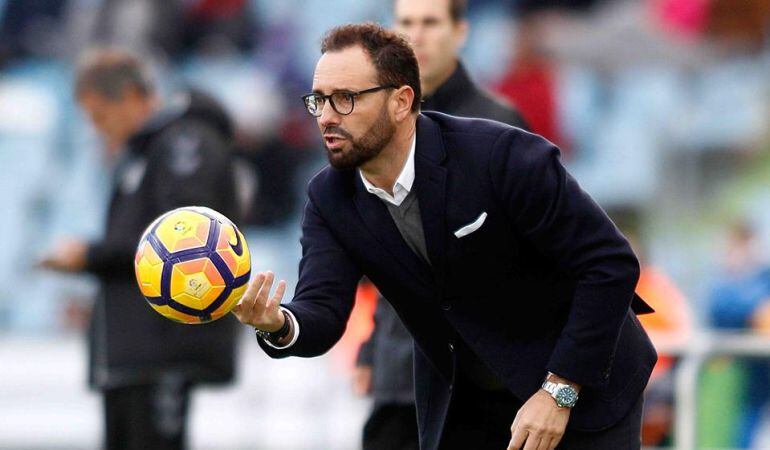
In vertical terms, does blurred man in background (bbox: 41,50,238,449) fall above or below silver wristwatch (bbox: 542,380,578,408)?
below

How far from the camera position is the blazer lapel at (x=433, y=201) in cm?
475

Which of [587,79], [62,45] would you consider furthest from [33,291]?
[587,79]

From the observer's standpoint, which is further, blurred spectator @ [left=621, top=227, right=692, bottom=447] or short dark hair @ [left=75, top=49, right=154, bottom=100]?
blurred spectator @ [left=621, top=227, right=692, bottom=447]

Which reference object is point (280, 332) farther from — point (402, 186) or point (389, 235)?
point (402, 186)

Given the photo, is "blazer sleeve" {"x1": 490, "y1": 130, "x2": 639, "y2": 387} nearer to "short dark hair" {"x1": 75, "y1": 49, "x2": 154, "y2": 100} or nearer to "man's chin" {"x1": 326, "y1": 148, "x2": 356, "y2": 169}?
"man's chin" {"x1": 326, "y1": 148, "x2": 356, "y2": 169}

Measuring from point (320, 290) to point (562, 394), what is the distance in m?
0.80

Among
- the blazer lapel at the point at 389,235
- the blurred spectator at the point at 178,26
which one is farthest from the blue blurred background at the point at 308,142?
the blazer lapel at the point at 389,235

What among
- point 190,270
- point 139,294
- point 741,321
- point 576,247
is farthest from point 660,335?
point 190,270

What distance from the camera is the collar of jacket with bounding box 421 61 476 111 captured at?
20.6ft

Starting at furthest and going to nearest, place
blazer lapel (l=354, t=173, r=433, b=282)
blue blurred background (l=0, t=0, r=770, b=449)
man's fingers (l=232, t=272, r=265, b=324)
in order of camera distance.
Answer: blue blurred background (l=0, t=0, r=770, b=449) < blazer lapel (l=354, t=173, r=433, b=282) < man's fingers (l=232, t=272, r=265, b=324)

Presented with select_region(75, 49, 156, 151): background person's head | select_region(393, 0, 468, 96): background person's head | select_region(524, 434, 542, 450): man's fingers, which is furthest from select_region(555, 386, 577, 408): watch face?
select_region(75, 49, 156, 151): background person's head

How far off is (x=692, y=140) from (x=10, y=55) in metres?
5.97

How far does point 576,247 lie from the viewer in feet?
15.1

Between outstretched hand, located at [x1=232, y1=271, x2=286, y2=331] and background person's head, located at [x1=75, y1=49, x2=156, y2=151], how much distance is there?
3.44 metres
